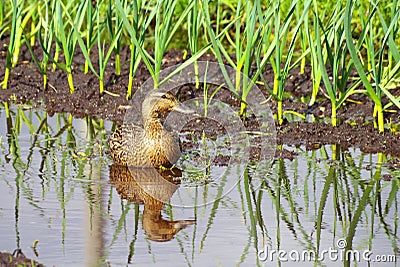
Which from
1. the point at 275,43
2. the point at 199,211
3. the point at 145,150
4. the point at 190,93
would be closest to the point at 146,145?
the point at 145,150

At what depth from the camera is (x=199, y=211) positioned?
229 inches

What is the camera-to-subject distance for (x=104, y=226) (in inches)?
213

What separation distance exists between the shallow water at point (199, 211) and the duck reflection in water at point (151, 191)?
0.01 metres

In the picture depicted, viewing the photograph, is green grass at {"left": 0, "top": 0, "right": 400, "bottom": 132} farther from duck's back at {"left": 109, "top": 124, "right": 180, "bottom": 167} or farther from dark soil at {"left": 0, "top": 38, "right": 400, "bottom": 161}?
duck's back at {"left": 109, "top": 124, "right": 180, "bottom": 167}

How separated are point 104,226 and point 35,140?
2428 millimetres

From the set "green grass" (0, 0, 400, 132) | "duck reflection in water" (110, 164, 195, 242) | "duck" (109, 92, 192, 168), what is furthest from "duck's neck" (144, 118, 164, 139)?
"green grass" (0, 0, 400, 132)

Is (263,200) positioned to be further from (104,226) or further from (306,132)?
(306,132)

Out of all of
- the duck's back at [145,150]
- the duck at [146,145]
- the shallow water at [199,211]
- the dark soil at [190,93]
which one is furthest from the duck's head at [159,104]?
the dark soil at [190,93]

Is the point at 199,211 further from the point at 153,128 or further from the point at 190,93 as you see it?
the point at 190,93

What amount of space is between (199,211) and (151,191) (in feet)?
1.96

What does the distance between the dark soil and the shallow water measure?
0.88 feet

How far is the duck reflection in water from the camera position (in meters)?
5.44

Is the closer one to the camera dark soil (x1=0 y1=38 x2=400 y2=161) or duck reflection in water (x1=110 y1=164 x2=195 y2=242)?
duck reflection in water (x1=110 y1=164 x2=195 y2=242)

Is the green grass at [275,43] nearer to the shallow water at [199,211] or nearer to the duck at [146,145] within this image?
the shallow water at [199,211]
